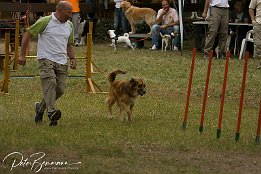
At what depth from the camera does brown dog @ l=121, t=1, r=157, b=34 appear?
25773 mm

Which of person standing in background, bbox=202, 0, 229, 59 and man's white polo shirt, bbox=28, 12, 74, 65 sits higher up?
man's white polo shirt, bbox=28, 12, 74, 65

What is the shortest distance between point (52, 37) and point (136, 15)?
1465 centimetres

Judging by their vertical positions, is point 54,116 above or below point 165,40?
above

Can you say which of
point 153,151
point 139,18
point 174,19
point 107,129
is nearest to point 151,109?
point 107,129

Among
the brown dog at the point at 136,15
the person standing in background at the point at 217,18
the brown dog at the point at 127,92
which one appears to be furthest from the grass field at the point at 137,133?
the brown dog at the point at 136,15

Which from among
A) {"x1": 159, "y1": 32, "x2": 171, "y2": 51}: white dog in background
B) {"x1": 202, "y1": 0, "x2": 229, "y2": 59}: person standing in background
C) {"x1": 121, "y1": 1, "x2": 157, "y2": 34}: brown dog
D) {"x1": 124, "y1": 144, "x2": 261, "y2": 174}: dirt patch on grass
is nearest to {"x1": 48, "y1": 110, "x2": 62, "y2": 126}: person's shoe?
{"x1": 124, "y1": 144, "x2": 261, "y2": 174}: dirt patch on grass

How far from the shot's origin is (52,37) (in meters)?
11.4

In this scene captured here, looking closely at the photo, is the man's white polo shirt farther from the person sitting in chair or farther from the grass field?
the person sitting in chair

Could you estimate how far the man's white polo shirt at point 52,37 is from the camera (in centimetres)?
1130

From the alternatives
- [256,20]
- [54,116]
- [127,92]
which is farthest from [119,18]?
[54,116]

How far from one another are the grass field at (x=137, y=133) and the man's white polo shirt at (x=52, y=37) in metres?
1.01

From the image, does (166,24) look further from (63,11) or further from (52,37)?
(63,11)

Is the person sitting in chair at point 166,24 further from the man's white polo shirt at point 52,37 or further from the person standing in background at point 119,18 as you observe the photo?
the man's white polo shirt at point 52,37

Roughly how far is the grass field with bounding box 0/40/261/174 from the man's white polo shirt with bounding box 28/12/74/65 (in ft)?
3.32
